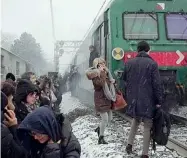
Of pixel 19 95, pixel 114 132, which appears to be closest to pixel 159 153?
pixel 114 132

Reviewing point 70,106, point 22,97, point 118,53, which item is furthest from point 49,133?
point 70,106

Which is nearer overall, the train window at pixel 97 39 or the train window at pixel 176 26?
the train window at pixel 176 26

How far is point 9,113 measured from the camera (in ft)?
10.00

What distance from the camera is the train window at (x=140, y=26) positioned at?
970 centimetres

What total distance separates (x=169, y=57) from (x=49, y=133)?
7.29 metres

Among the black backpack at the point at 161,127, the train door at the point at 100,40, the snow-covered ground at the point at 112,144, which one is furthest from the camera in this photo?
the train door at the point at 100,40

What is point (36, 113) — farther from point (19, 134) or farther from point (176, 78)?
point (176, 78)

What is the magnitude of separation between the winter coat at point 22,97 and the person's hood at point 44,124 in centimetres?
126

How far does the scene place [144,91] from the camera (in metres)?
5.47

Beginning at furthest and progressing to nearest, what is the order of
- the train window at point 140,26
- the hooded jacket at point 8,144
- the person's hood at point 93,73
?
the train window at point 140,26 → the person's hood at point 93,73 → the hooded jacket at point 8,144

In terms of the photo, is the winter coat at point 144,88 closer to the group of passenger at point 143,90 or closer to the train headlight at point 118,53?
the group of passenger at point 143,90

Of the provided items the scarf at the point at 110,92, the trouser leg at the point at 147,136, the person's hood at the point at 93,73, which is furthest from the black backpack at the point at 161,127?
the person's hood at the point at 93,73

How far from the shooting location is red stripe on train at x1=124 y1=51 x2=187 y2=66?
9406 millimetres

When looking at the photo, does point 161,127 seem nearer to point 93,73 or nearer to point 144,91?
point 144,91
